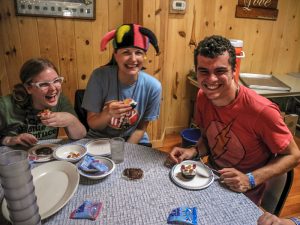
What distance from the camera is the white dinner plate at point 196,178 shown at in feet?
3.38

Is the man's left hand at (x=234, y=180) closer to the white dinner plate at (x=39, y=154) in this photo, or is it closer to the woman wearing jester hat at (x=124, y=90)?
the woman wearing jester hat at (x=124, y=90)

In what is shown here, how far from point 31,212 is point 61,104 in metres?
0.95

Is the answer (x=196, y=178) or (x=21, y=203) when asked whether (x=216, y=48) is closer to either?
(x=196, y=178)

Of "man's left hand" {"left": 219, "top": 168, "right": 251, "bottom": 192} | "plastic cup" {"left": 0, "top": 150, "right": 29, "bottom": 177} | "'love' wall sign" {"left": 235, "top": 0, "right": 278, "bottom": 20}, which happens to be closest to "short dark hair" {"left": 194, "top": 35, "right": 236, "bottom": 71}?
"man's left hand" {"left": 219, "top": 168, "right": 251, "bottom": 192}

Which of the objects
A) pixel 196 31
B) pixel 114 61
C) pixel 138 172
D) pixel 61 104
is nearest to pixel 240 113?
pixel 138 172

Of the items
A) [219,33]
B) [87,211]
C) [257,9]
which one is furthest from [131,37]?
[257,9]

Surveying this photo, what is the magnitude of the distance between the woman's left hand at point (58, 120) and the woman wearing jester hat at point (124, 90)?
0.19 m

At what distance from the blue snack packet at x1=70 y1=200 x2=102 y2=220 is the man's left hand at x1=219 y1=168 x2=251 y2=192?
52 cm

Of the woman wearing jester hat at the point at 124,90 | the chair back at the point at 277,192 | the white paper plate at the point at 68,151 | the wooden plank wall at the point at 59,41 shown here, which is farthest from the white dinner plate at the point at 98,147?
the wooden plank wall at the point at 59,41

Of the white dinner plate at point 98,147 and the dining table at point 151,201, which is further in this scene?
the white dinner plate at point 98,147

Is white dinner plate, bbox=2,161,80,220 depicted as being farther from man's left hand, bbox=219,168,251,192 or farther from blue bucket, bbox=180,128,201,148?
blue bucket, bbox=180,128,201,148

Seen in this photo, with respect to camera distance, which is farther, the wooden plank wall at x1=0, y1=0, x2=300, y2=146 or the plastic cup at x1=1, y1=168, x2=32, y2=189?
the wooden plank wall at x1=0, y1=0, x2=300, y2=146

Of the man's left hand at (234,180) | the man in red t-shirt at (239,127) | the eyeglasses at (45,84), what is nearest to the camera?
the man's left hand at (234,180)

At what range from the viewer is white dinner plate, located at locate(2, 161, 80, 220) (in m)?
0.89
